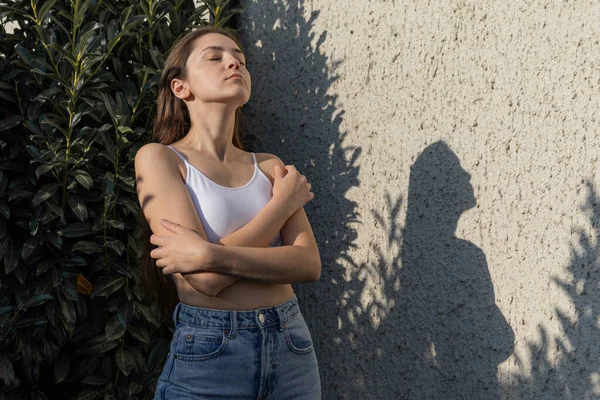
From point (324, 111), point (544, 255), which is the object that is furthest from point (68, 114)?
point (544, 255)

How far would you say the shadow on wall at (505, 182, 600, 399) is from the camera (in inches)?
87.1

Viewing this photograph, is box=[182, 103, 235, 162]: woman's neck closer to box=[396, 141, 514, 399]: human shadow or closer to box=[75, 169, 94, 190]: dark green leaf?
box=[75, 169, 94, 190]: dark green leaf

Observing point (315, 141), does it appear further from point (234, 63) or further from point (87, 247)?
point (87, 247)

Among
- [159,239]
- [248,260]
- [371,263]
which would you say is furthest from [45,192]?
[371,263]

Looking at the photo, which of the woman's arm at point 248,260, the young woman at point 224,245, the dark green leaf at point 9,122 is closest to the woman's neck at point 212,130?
the young woman at point 224,245

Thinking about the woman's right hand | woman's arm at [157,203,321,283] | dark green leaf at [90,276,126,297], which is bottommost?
dark green leaf at [90,276,126,297]

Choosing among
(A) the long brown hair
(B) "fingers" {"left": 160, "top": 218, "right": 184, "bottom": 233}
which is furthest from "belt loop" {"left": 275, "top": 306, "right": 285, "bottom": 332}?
(A) the long brown hair

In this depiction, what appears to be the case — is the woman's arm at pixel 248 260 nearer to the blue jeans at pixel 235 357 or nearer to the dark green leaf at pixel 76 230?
the blue jeans at pixel 235 357

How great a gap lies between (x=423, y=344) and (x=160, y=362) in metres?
1.04

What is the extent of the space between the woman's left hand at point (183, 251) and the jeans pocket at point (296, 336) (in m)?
0.32

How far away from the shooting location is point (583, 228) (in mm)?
2238

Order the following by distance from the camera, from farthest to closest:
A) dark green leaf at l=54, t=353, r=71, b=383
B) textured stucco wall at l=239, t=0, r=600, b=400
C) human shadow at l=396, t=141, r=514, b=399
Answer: dark green leaf at l=54, t=353, r=71, b=383 → human shadow at l=396, t=141, r=514, b=399 → textured stucco wall at l=239, t=0, r=600, b=400

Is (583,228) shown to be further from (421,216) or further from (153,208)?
(153,208)

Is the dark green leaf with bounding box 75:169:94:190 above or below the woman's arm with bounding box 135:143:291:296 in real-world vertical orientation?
above
